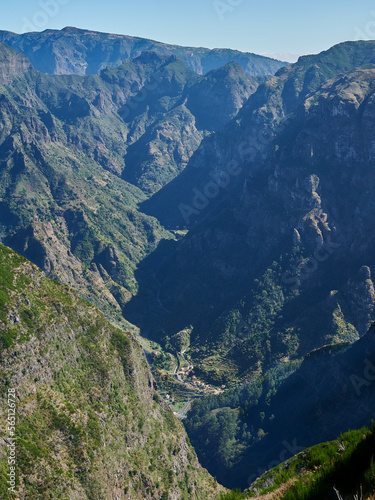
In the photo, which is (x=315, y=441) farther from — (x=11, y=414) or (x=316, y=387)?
(x=11, y=414)

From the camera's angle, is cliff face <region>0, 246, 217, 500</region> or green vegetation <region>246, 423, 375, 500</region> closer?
green vegetation <region>246, 423, 375, 500</region>

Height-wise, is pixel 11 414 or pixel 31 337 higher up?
pixel 31 337

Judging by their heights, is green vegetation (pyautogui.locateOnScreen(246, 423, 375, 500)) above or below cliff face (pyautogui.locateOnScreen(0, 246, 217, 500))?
below

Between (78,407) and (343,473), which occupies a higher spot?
(78,407)

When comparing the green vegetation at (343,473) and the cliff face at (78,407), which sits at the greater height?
the cliff face at (78,407)

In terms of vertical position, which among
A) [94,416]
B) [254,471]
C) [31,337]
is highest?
[31,337]

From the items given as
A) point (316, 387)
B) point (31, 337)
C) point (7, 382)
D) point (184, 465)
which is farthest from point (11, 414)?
point (316, 387)

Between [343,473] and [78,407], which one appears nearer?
[343,473]

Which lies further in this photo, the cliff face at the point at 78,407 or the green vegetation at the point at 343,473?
the cliff face at the point at 78,407
